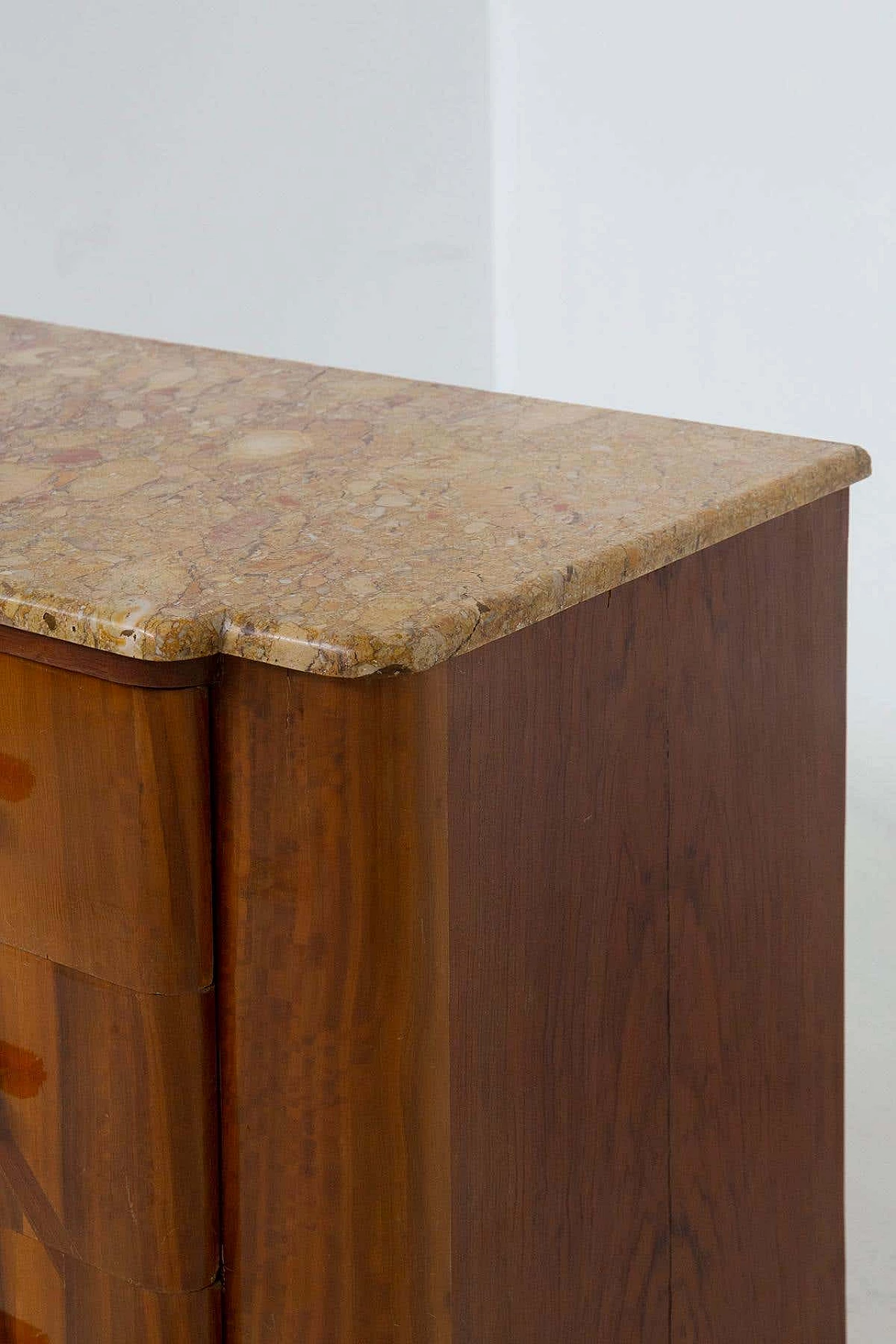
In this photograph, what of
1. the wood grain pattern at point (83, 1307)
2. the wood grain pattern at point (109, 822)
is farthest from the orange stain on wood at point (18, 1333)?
the wood grain pattern at point (109, 822)

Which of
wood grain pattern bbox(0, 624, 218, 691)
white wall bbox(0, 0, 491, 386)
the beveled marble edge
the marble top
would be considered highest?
white wall bbox(0, 0, 491, 386)

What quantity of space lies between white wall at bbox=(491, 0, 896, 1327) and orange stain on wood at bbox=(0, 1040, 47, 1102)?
185 centimetres

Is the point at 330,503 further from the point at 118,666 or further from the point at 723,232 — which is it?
the point at 723,232

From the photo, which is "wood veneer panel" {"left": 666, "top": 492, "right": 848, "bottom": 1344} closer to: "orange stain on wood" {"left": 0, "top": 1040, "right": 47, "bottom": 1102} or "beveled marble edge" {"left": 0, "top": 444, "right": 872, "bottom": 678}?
"beveled marble edge" {"left": 0, "top": 444, "right": 872, "bottom": 678}

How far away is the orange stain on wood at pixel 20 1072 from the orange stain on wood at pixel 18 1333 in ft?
0.62

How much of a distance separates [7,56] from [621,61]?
4.79 feet

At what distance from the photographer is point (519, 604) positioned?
1019 mm

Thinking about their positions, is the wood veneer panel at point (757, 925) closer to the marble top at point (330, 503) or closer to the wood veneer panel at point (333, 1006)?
the marble top at point (330, 503)

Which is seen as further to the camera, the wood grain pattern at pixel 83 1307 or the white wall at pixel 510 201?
the white wall at pixel 510 201

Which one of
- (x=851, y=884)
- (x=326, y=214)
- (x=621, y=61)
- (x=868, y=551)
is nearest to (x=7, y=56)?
(x=326, y=214)

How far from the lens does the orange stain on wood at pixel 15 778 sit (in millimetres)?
1085

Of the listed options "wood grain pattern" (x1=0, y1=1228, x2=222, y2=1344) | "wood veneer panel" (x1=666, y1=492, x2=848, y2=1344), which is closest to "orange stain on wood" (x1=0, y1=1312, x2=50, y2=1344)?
"wood grain pattern" (x1=0, y1=1228, x2=222, y2=1344)

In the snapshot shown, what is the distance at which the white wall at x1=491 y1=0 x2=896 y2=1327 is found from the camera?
3.44 metres

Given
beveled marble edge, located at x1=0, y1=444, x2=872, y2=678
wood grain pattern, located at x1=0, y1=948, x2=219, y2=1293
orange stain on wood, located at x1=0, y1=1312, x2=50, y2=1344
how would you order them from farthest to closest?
orange stain on wood, located at x1=0, y1=1312, x2=50, y2=1344 < wood grain pattern, located at x1=0, y1=948, x2=219, y2=1293 < beveled marble edge, located at x1=0, y1=444, x2=872, y2=678
